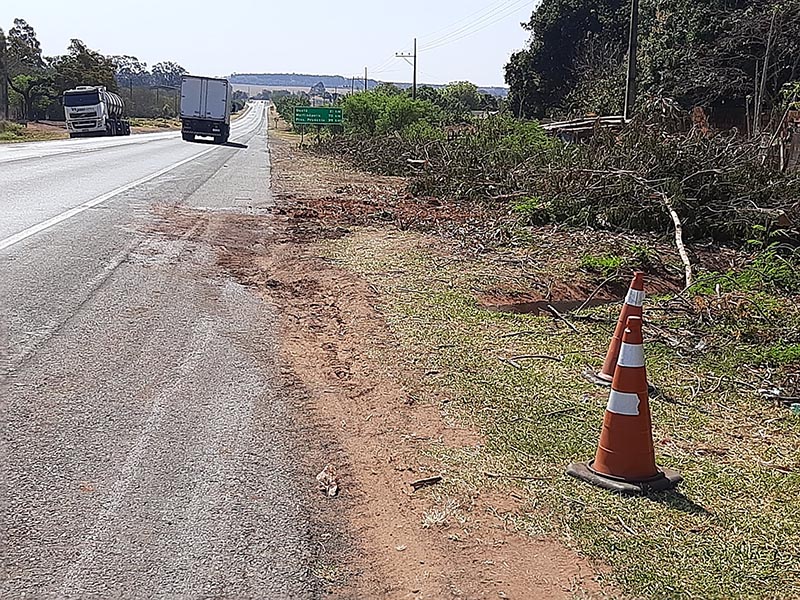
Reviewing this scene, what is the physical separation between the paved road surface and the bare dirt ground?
9.3 inches

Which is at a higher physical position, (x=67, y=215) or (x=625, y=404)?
(x=67, y=215)

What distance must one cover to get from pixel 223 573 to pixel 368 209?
12.6 metres

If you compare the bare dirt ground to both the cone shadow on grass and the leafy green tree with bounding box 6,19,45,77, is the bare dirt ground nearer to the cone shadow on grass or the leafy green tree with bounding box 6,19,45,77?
the cone shadow on grass

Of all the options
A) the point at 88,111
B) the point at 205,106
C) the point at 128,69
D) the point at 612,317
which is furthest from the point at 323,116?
the point at 128,69

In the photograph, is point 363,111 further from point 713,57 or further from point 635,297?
point 635,297

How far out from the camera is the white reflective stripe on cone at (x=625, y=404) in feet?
13.8

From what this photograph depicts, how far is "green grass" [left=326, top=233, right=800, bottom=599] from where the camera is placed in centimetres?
352

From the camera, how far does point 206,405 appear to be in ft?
16.3

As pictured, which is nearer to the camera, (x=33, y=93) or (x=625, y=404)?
(x=625, y=404)

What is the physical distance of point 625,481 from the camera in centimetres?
413

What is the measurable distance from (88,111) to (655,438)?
50.4 metres

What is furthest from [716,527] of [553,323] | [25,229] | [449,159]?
[449,159]

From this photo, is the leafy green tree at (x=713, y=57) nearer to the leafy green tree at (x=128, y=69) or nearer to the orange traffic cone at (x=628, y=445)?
the orange traffic cone at (x=628, y=445)

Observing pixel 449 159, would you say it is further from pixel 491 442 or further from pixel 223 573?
pixel 223 573
